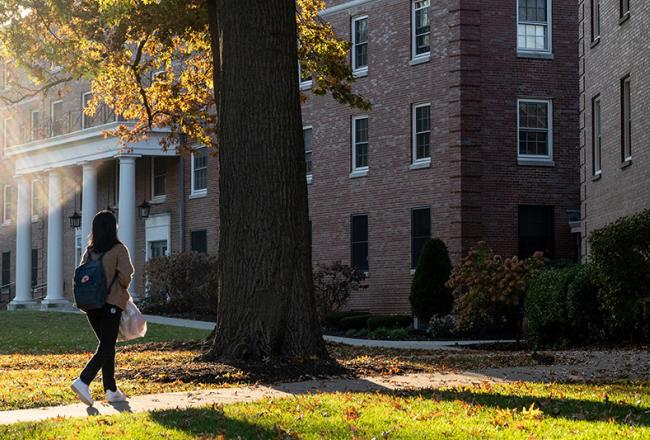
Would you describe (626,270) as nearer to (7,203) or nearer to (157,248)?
(157,248)

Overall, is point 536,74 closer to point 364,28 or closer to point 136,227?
point 364,28

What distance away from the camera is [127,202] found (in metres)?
41.5

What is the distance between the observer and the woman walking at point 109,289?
11.7m

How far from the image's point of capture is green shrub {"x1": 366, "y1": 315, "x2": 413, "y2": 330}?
30.4 metres

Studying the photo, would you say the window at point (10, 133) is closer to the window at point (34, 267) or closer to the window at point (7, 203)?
the window at point (7, 203)

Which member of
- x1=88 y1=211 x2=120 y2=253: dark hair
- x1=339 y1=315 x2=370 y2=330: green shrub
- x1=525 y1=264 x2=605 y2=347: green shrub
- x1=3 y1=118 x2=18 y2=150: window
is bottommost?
x1=339 y1=315 x2=370 y2=330: green shrub

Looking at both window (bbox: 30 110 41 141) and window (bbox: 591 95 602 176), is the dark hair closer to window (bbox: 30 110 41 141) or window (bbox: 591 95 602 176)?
window (bbox: 591 95 602 176)

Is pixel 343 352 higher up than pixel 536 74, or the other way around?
pixel 536 74

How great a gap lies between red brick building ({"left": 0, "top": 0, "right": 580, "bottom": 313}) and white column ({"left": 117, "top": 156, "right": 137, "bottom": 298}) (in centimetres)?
775

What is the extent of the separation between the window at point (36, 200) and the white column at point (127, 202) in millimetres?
10698

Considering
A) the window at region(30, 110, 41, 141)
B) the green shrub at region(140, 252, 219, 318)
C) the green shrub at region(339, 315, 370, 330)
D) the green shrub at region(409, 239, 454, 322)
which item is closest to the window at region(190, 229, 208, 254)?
the green shrub at region(140, 252, 219, 318)

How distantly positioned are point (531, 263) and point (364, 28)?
1352 cm

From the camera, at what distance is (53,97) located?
161ft

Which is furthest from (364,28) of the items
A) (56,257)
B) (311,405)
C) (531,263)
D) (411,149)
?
(311,405)
